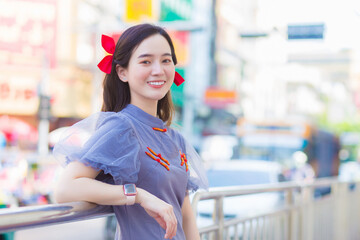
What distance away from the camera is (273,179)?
8602 millimetres

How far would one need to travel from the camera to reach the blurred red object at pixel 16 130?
19.0 metres

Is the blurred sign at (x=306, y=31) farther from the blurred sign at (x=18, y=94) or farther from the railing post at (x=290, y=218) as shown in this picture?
the blurred sign at (x=18, y=94)

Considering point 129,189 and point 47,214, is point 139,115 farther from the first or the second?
point 47,214

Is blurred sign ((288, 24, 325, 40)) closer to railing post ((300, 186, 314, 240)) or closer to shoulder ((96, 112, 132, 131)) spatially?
railing post ((300, 186, 314, 240))

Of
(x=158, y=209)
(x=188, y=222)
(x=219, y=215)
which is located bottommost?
(x=219, y=215)

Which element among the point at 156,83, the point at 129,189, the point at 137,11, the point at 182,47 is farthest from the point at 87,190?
the point at 182,47

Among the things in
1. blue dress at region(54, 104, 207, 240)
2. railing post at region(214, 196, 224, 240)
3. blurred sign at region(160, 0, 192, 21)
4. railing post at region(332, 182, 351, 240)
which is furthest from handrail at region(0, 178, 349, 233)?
blurred sign at region(160, 0, 192, 21)

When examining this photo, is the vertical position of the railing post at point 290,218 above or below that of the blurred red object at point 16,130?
above

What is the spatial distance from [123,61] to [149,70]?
0.11 metres

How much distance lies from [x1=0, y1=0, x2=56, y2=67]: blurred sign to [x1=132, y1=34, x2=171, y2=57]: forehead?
688 inches

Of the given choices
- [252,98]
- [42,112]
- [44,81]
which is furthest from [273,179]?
[252,98]

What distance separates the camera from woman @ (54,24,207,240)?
5.81ft

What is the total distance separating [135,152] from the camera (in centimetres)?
184

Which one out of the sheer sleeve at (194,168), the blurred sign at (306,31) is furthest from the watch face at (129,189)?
the blurred sign at (306,31)
